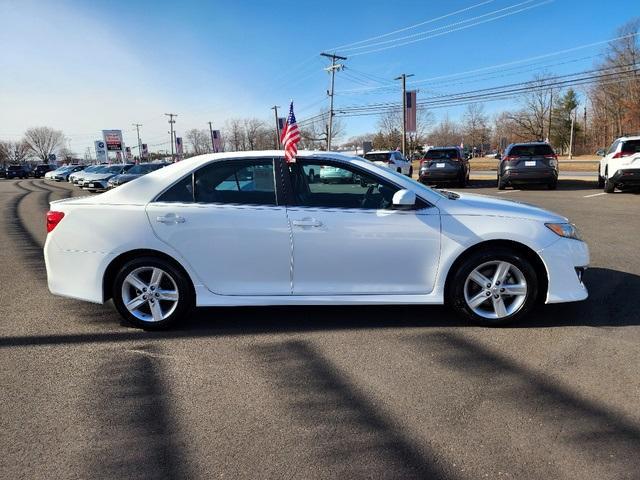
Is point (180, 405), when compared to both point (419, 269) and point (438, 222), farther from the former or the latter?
point (438, 222)

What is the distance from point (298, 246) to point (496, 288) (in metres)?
1.72

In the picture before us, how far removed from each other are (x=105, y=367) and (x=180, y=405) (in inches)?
34.3

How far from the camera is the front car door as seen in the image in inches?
150

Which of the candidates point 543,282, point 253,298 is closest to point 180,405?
point 253,298

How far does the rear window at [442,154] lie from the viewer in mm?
19328

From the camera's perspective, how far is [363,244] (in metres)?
3.82

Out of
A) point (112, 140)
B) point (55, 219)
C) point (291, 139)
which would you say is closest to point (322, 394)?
point (291, 139)

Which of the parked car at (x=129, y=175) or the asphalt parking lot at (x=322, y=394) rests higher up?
the parked car at (x=129, y=175)

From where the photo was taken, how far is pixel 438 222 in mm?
3834

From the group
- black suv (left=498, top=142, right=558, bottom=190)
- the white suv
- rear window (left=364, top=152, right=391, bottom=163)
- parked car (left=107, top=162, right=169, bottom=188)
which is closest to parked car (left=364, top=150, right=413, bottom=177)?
rear window (left=364, top=152, right=391, bottom=163)

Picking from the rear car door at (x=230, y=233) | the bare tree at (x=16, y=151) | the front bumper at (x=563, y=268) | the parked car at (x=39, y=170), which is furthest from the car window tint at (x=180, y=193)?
the bare tree at (x=16, y=151)

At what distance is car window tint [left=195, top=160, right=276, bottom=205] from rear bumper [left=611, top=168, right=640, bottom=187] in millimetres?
13969

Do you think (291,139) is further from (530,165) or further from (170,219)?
(530,165)

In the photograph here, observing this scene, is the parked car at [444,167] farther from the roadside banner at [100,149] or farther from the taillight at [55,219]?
the roadside banner at [100,149]
